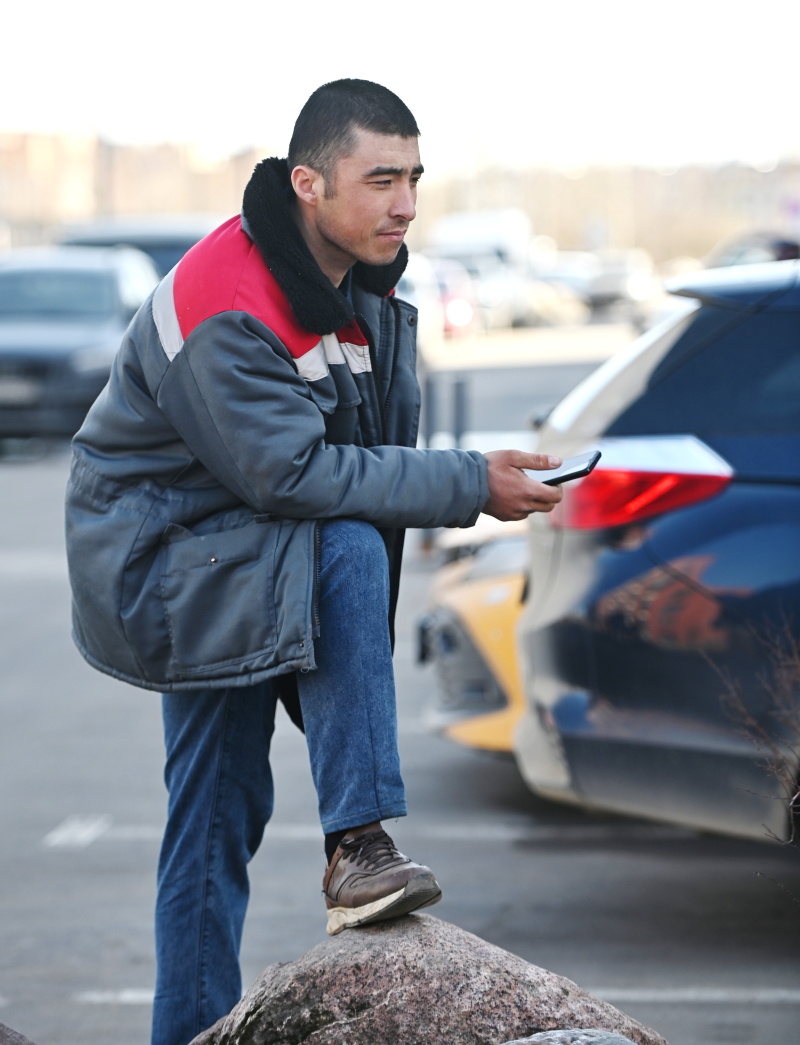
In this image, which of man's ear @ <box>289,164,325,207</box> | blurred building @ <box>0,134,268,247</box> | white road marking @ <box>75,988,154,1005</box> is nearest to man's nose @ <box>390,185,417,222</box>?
man's ear @ <box>289,164,325,207</box>

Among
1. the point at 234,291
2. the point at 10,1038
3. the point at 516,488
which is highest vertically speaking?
the point at 234,291

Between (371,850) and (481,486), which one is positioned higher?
(481,486)

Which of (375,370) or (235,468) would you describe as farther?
(375,370)

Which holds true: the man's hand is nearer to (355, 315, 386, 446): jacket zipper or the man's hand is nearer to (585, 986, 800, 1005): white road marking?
(355, 315, 386, 446): jacket zipper

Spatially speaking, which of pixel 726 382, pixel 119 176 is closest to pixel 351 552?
pixel 726 382

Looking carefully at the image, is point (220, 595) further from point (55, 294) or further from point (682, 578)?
point (55, 294)

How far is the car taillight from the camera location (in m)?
3.64

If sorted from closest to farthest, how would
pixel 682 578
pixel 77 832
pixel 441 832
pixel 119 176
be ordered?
pixel 682 578
pixel 441 832
pixel 77 832
pixel 119 176

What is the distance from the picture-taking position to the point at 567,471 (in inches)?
95.3

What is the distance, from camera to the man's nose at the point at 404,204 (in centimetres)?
242

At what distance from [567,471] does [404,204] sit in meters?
0.51

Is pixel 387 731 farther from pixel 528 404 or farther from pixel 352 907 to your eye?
pixel 528 404

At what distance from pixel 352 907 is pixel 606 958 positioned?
157 cm

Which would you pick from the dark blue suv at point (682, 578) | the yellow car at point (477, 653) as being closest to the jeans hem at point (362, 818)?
the dark blue suv at point (682, 578)
